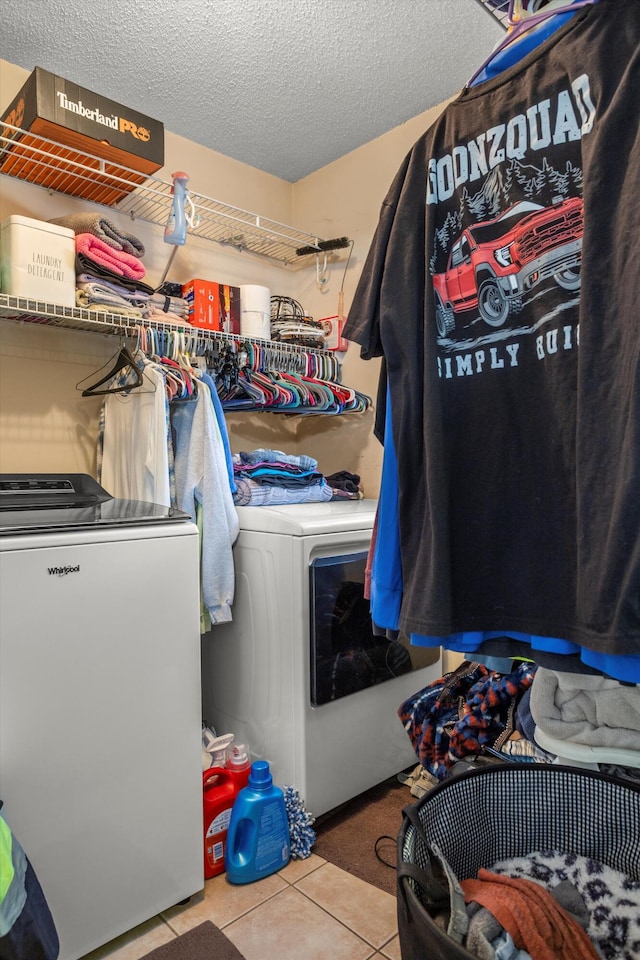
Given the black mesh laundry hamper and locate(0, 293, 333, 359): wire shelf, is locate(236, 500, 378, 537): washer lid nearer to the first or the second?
locate(0, 293, 333, 359): wire shelf

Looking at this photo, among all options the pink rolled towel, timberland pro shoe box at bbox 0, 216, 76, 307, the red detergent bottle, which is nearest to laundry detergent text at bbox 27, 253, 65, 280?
timberland pro shoe box at bbox 0, 216, 76, 307

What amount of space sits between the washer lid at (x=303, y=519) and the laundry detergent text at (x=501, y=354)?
0.88m

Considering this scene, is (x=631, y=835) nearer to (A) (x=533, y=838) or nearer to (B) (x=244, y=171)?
(A) (x=533, y=838)

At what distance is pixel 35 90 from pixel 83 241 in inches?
17.0

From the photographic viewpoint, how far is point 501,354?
955 mm

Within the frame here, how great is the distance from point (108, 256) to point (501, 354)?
5.14ft

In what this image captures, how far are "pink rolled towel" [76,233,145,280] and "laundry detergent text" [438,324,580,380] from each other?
1.45 m

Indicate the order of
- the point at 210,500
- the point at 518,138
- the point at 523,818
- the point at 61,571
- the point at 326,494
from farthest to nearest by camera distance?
the point at 326,494 → the point at 210,500 → the point at 61,571 → the point at 523,818 → the point at 518,138

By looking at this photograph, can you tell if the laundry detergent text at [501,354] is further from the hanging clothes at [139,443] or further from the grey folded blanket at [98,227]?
the grey folded blanket at [98,227]

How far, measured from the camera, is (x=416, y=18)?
1919 millimetres

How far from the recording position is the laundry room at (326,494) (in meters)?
0.89

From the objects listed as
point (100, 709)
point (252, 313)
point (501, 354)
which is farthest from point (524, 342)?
point (252, 313)

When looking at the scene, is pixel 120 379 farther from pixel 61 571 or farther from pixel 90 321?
pixel 61 571

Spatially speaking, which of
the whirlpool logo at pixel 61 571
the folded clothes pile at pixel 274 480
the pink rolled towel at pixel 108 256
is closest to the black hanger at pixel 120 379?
the pink rolled towel at pixel 108 256
